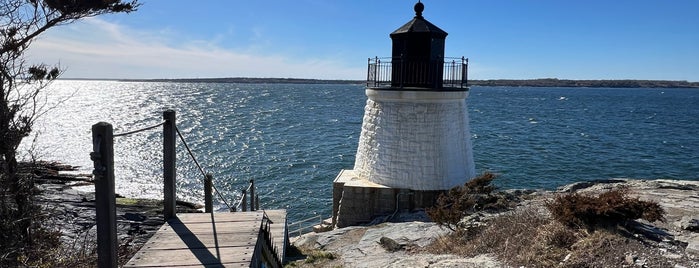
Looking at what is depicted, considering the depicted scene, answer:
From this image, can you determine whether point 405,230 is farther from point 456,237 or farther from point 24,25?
point 24,25

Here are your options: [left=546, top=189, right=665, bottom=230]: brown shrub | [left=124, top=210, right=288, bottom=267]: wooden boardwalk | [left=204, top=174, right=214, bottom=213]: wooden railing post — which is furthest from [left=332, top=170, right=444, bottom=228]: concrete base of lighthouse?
[left=124, top=210, right=288, bottom=267]: wooden boardwalk

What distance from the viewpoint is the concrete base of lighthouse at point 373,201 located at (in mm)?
13594

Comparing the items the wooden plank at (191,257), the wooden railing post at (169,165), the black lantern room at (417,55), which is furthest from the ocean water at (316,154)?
the wooden plank at (191,257)

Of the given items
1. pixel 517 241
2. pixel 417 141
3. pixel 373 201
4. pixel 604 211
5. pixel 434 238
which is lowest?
pixel 373 201

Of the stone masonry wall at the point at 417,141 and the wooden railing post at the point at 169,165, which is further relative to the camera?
the stone masonry wall at the point at 417,141

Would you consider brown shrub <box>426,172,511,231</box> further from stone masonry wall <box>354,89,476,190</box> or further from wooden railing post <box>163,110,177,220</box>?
wooden railing post <box>163,110,177,220</box>

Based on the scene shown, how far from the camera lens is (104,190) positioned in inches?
141

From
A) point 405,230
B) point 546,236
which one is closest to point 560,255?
point 546,236

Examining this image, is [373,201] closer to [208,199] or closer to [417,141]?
[417,141]

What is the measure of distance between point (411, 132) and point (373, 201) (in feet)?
7.58

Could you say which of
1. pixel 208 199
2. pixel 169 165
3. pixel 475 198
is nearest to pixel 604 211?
pixel 475 198

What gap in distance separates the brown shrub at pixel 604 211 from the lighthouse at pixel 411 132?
6.78 m

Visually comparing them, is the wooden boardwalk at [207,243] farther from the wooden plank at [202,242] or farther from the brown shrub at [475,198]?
the brown shrub at [475,198]

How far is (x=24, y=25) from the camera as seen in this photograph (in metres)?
10.2
